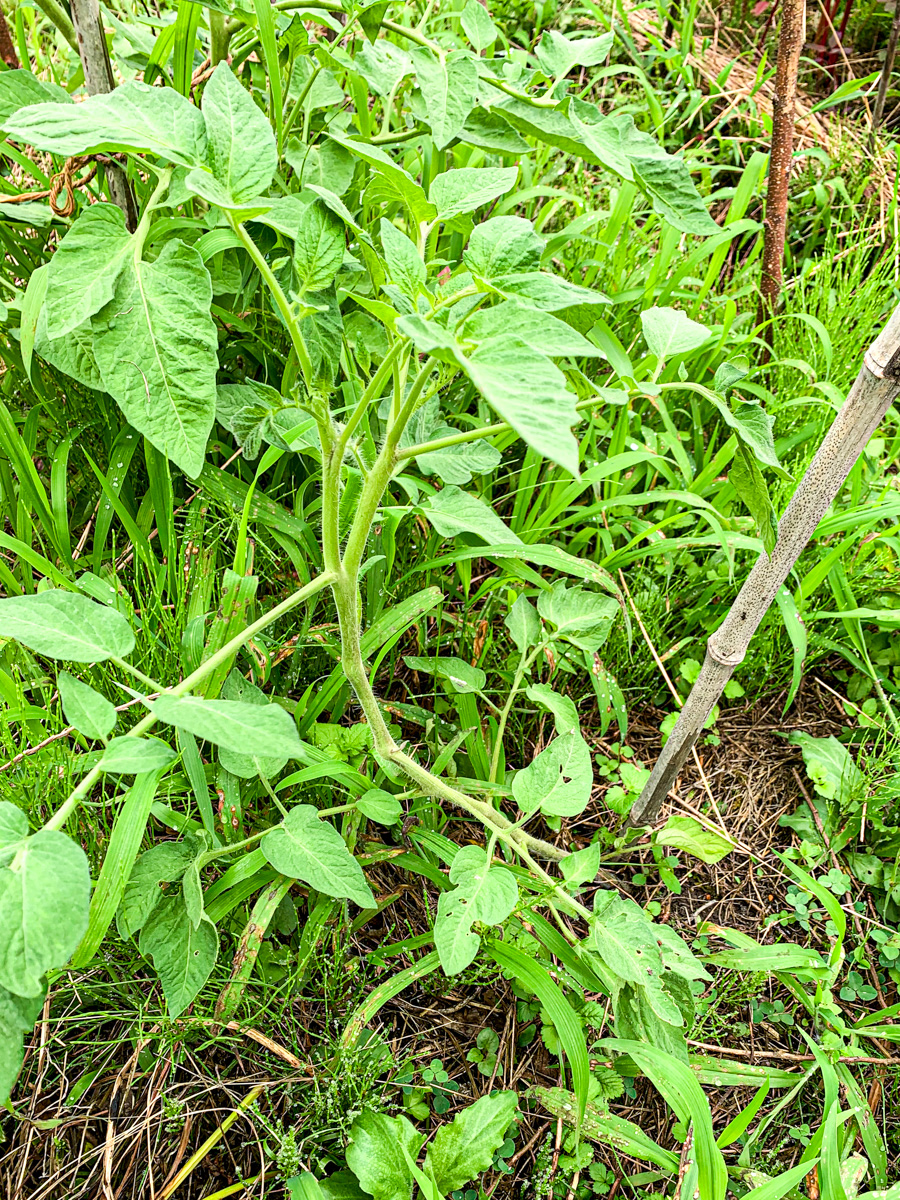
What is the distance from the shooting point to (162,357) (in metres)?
0.90

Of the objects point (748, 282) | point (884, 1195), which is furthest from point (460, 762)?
point (748, 282)

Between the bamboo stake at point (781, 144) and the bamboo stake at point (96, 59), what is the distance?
1261 mm

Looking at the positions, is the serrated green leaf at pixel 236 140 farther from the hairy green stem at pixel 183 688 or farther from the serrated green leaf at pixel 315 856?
the serrated green leaf at pixel 315 856

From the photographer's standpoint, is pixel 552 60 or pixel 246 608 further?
pixel 246 608

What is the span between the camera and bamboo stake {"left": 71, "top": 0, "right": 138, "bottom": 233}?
1250 millimetres

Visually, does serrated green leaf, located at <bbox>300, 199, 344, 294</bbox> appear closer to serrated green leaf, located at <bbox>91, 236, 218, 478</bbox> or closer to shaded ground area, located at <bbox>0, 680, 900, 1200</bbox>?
serrated green leaf, located at <bbox>91, 236, 218, 478</bbox>

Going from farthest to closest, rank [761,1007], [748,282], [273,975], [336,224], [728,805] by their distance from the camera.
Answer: [748,282]
[728,805]
[761,1007]
[273,975]
[336,224]

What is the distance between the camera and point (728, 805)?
159cm

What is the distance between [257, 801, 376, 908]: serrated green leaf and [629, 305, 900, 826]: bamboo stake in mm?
554

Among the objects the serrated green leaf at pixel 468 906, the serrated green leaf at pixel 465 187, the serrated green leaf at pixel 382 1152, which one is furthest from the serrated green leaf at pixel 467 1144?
the serrated green leaf at pixel 465 187

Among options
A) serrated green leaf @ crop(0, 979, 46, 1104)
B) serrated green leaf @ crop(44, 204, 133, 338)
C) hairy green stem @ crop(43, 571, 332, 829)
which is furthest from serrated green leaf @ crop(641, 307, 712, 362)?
serrated green leaf @ crop(0, 979, 46, 1104)

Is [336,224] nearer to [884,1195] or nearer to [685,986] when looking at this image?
[685,986]

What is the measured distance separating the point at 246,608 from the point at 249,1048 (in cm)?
59

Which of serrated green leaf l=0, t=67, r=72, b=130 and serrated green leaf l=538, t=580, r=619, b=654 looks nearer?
serrated green leaf l=0, t=67, r=72, b=130
